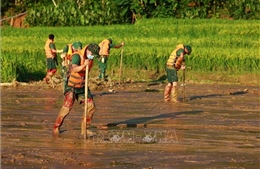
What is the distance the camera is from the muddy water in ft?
37.1

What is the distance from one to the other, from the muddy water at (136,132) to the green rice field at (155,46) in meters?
4.08

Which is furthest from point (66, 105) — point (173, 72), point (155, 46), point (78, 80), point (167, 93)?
→ point (155, 46)

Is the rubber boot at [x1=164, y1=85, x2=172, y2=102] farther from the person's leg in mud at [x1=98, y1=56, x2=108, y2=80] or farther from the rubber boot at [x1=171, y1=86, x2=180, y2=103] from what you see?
the person's leg in mud at [x1=98, y1=56, x2=108, y2=80]

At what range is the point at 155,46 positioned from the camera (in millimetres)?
30203

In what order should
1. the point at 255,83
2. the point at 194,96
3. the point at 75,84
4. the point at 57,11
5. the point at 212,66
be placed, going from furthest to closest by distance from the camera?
1. the point at 57,11
2. the point at 212,66
3. the point at 255,83
4. the point at 194,96
5. the point at 75,84

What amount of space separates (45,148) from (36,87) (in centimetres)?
1139

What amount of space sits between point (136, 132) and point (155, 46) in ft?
52.4

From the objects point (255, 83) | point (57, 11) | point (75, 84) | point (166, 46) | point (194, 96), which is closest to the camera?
point (75, 84)

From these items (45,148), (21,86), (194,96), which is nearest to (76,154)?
(45,148)

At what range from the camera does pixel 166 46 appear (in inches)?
1191

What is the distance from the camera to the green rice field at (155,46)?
2652 cm

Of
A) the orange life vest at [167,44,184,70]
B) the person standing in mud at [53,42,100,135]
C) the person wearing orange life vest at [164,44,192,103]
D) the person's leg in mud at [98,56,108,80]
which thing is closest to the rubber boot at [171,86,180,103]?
the person wearing orange life vest at [164,44,192,103]

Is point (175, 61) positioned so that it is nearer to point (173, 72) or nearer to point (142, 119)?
point (173, 72)

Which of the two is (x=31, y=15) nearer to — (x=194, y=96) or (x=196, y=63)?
(x=196, y=63)
